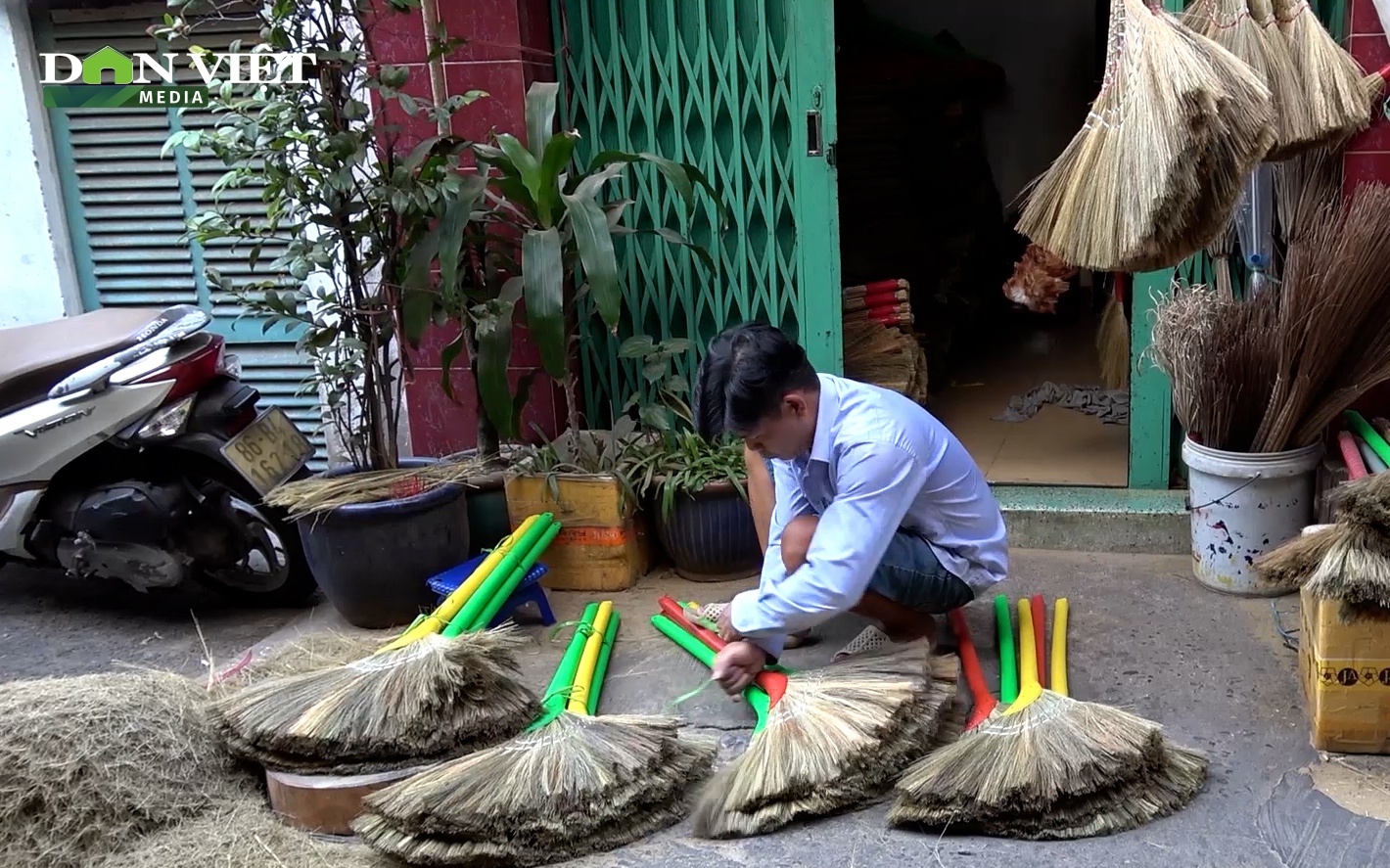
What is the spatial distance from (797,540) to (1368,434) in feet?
5.38

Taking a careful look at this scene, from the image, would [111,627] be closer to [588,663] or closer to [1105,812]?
[588,663]

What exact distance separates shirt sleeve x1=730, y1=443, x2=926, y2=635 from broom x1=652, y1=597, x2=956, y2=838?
0.47 feet

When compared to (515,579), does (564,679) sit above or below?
below

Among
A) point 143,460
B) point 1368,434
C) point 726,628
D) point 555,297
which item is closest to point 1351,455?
point 1368,434

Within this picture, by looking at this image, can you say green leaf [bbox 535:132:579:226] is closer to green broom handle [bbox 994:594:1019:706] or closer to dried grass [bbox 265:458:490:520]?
dried grass [bbox 265:458:490:520]

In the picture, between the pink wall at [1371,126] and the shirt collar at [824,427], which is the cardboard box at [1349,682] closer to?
the shirt collar at [824,427]

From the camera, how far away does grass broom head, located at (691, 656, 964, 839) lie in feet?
7.29

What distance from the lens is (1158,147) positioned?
2.59 metres

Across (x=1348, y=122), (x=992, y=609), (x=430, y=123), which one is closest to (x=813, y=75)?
(x=430, y=123)

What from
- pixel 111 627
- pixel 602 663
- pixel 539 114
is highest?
pixel 539 114

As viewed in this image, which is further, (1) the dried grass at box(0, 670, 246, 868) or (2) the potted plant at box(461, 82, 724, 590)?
(2) the potted plant at box(461, 82, 724, 590)

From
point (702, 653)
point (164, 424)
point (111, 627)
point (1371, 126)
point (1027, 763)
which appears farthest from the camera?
point (111, 627)

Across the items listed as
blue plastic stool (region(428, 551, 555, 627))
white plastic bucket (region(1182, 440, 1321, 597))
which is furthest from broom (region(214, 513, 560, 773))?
white plastic bucket (region(1182, 440, 1321, 597))

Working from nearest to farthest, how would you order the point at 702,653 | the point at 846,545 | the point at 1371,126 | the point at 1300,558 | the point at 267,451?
the point at 1300,558, the point at 846,545, the point at 702,653, the point at 1371,126, the point at 267,451
